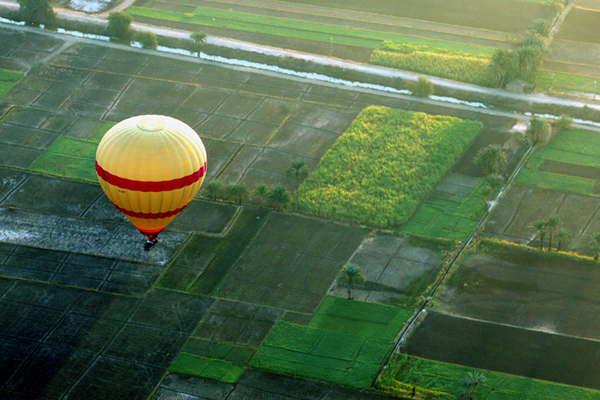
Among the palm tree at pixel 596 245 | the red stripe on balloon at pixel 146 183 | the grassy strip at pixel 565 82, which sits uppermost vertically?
the red stripe on balloon at pixel 146 183

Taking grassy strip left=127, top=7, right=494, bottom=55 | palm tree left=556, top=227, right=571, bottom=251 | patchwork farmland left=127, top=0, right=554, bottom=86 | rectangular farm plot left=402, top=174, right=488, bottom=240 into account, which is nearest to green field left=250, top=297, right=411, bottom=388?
rectangular farm plot left=402, top=174, right=488, bottom=240

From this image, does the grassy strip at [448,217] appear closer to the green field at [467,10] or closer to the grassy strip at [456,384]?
the grassy strip at [456,384]

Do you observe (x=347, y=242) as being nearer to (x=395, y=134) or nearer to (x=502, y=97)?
(x=395, y=134)

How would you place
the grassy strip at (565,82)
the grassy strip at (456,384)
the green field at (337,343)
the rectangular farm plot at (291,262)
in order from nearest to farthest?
1. the grassy strip at (456,384)
2. the green field at (337,343)
3. the rectangular farm plot at (291,262)
4. the grassy strip at (565,82)

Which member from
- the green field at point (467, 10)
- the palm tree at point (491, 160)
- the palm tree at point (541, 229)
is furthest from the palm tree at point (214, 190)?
the green field at point (467, 10)

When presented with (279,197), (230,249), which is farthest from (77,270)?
(279,197)

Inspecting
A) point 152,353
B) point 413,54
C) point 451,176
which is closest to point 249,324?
point 152,353
